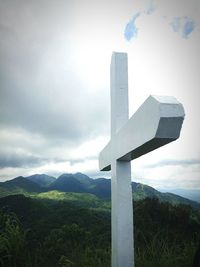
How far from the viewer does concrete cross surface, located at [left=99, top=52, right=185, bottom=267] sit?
0.75m

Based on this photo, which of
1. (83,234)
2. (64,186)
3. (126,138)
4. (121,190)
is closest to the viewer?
(126,138)

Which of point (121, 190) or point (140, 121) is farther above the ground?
point (140, 121)

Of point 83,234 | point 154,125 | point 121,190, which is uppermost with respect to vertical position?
point 154,125

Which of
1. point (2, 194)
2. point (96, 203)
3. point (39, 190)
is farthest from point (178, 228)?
point (39, 190)

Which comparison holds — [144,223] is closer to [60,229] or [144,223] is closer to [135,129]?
[60,229]

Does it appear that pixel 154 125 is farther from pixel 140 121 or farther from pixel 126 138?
pixel 126 138

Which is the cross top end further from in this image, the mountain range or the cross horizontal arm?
the mountain range

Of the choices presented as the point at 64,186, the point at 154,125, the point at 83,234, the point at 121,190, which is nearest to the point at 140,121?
the point at 154,125

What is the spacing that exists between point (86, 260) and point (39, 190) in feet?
29.0

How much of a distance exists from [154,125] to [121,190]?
Answer: 61 cm

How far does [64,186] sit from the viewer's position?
1194 centimetres

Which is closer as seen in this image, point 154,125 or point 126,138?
point 154,125

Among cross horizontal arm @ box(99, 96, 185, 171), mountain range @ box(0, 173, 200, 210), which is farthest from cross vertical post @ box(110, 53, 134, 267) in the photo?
mountain range @ box(0, 173, 200, 210)

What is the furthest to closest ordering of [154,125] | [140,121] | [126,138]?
[126,138] < [140,121] < [154,125]
